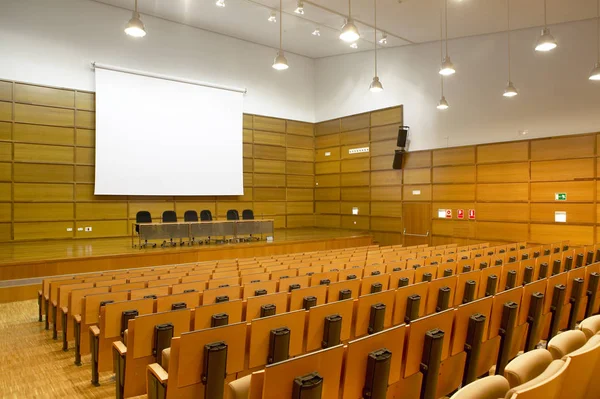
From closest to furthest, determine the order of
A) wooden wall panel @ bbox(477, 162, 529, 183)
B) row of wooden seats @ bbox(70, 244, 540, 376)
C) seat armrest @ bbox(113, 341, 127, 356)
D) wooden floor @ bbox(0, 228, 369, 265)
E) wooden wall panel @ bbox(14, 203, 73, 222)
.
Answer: seat armrest @ bbox(113, 341, 127, 356) < row of wooden seats @ bbox(70, 244, 540, 376) < wooden floor @ bbox(0, 228, 369, 265) < wooden wall panel @ bbox(477, 162, 529, 183) < wooden wall panel @ bbox(14, 203, 73, 222)

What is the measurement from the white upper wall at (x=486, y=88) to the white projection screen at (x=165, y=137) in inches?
169

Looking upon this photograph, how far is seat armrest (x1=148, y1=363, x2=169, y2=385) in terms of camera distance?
6.67ft

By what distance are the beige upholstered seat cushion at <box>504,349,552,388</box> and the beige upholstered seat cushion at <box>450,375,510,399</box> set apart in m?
→ 0.09

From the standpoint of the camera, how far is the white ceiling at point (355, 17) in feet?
27.3

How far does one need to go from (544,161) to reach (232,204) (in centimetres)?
869

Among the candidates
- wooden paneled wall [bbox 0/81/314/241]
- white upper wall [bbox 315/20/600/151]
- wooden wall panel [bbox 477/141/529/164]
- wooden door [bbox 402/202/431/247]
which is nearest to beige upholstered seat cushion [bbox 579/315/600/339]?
white upper wall [bbox 315/20/600/151]

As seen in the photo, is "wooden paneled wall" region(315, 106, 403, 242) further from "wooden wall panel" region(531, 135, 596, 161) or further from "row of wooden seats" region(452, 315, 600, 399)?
"row of wooden seats" region(452, 315, 600, 399)

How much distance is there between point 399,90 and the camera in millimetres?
11969

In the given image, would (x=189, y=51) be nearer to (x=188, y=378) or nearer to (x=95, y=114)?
(x=95, y=114)

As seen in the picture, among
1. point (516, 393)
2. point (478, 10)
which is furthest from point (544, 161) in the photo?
point (516, 393)

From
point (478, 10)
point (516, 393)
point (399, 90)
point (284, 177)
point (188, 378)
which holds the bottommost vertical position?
point (188, 378)

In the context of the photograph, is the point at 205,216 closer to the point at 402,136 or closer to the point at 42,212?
the point at 42,212

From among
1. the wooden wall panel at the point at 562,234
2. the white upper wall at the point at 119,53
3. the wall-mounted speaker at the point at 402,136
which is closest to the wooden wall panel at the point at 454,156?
the wall-mounted speaker at the point at 402,136

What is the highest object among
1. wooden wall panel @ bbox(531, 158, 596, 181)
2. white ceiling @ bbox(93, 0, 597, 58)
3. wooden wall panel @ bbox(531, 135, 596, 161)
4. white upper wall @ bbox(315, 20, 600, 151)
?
white ceiling @ bbox(93, 0, 597, 58)
